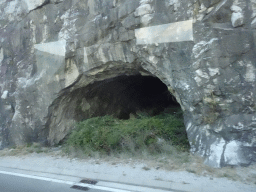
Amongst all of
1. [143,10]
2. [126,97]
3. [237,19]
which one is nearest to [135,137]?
[143,10]

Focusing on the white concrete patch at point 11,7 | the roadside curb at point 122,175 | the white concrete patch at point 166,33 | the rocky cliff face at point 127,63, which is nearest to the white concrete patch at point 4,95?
the rocky cliff face at point 127,63

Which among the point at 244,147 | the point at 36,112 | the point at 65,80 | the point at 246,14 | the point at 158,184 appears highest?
the point at 246,14

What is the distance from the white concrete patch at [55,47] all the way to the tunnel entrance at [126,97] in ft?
7.58

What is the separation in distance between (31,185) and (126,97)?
8984 mm

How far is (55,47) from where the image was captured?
9.12 metres

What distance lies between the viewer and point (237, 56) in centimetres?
574

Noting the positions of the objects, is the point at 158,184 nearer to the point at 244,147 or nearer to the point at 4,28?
the point at 244,147

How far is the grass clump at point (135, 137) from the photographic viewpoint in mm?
7176

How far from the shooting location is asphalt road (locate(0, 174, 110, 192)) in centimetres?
504

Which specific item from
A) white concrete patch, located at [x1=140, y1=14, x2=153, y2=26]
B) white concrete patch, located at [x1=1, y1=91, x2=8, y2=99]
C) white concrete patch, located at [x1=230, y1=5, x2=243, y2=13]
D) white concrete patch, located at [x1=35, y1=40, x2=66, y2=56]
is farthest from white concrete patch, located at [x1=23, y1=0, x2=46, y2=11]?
white concrete patch, located at [x1=230, y1=5, x2=243, y2=13]

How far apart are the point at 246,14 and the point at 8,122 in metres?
10.4

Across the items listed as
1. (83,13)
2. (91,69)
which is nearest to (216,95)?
(91,69)

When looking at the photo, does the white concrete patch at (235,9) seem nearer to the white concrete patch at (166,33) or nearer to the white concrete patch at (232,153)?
the white concrete patch at (166,33)

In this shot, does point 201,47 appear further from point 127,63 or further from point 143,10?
point 127,63
